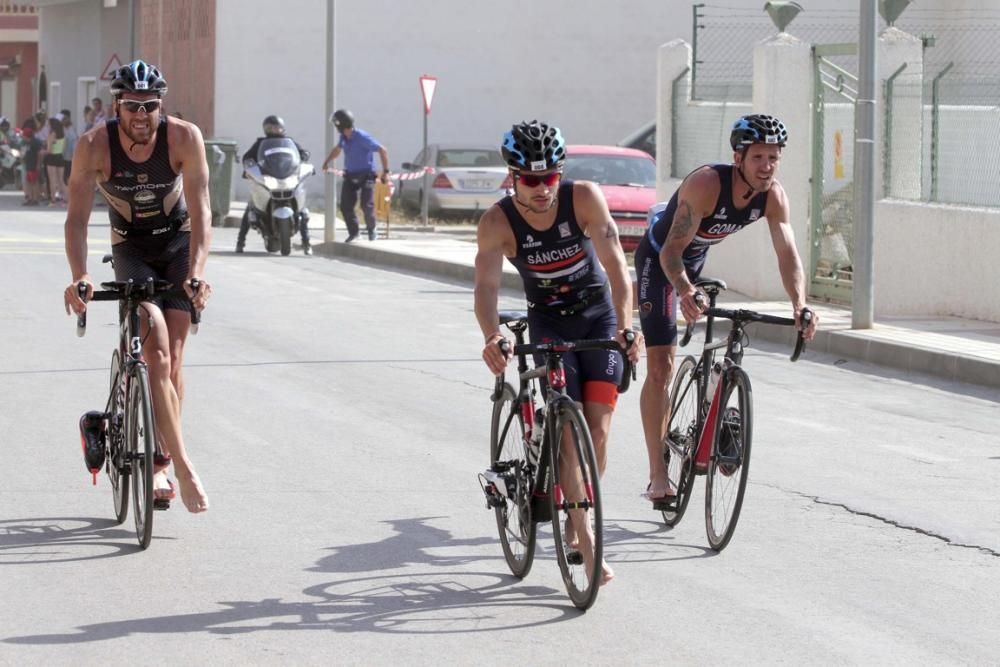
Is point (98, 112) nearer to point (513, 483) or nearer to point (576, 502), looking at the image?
point (513, 483)

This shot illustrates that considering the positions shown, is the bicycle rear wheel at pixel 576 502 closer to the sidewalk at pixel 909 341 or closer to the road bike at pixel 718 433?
the road bike at pixel 718 433

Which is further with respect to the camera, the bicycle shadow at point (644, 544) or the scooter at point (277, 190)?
the scooter at point (277, 190)

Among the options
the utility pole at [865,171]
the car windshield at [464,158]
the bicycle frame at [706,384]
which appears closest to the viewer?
the bicycle frame at [706,384]

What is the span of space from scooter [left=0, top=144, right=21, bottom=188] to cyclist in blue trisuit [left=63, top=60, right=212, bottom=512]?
40.3m

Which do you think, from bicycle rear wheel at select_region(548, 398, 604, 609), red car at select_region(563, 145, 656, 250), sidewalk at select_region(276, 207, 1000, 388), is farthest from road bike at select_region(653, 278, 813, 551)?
red car at select_region(563, 145, 656, 250)

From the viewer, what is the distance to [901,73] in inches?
691

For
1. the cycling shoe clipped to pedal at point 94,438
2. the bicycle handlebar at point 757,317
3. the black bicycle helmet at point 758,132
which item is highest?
the black bicycle helmet at point 758,132

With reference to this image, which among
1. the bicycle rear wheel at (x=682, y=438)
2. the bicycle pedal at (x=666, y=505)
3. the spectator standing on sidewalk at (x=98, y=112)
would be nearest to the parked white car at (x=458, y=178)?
the spectator standing on sidewalk at (x=98, y=112)

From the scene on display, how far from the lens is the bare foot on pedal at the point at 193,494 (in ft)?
23.8

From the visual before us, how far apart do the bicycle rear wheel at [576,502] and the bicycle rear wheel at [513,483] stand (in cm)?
25

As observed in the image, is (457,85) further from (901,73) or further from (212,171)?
(901,73)

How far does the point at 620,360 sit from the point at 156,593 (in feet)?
6.29

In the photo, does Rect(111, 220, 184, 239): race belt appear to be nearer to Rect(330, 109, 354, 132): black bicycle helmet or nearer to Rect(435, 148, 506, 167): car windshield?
Rect(330, 109, 354, 132): black bicycle helmet

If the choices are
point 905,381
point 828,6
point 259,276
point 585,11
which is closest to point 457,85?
point 585,11
